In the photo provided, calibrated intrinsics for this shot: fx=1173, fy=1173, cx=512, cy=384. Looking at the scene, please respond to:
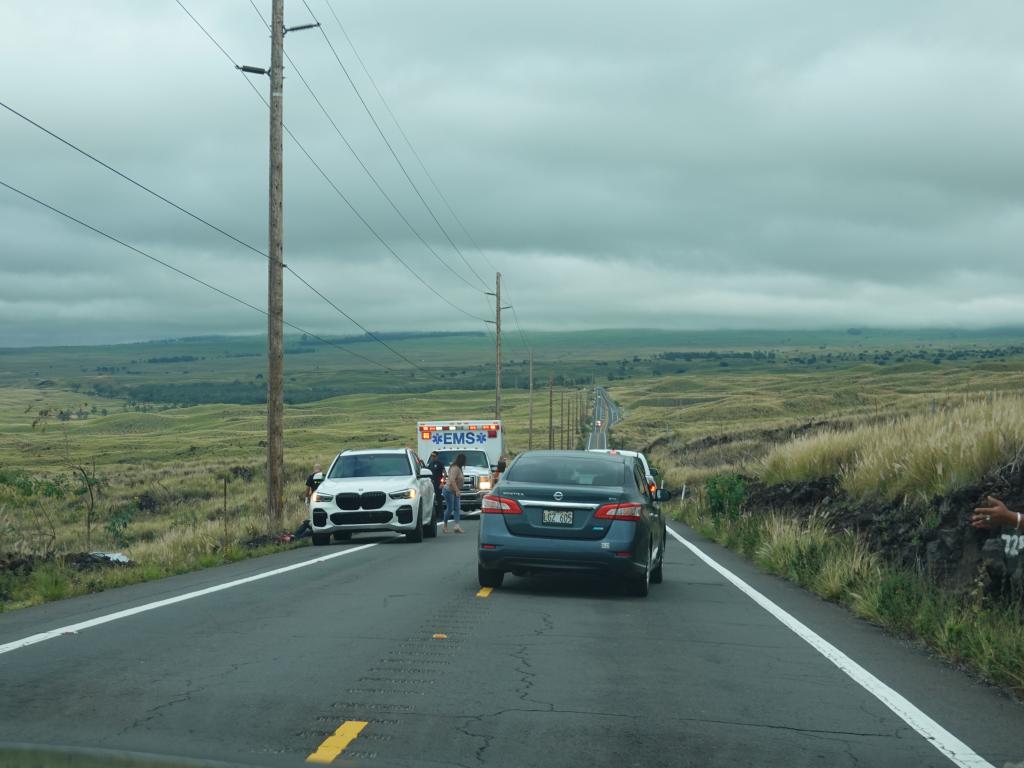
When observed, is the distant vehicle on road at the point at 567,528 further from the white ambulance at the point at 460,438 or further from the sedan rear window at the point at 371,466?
the white ambulance at the point at 460,438

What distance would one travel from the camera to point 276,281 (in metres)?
24.7

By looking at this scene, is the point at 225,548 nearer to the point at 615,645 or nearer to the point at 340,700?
the point at 615,645

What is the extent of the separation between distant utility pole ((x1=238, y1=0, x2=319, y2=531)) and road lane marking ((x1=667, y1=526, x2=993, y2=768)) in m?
13.0

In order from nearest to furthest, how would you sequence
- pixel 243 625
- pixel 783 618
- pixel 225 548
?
pixel 243 625 < pixel 783 618 < pixel 225 548

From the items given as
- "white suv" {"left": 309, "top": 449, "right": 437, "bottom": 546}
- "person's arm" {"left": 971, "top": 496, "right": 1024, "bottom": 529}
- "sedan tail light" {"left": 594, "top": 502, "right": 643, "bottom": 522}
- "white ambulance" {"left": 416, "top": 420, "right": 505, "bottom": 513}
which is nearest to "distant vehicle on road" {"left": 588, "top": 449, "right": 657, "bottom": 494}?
"sedan tail light" {"left": 594, "top": 502, "right": 643, "bottom": 522}

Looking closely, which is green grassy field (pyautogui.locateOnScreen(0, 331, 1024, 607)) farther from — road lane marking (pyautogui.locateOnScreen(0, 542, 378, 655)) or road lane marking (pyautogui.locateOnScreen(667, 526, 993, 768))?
road lane marking (pyautogui.locateOnScreen(667, 526, 993, 768))

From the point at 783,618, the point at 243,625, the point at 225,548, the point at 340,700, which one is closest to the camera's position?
the point at 340,700

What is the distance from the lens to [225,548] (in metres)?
19.6

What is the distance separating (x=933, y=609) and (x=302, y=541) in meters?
14.6

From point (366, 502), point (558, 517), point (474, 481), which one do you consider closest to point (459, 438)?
point (474, 481)

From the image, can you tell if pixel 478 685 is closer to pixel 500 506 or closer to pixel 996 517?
pixel 996 517

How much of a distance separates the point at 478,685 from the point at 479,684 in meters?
0.03

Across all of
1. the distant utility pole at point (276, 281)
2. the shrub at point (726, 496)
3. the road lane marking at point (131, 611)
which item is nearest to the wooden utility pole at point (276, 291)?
the distant utility pole at point (276, 281)

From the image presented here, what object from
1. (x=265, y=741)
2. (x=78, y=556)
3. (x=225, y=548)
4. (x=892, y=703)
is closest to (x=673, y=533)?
(x=225, y=548)
